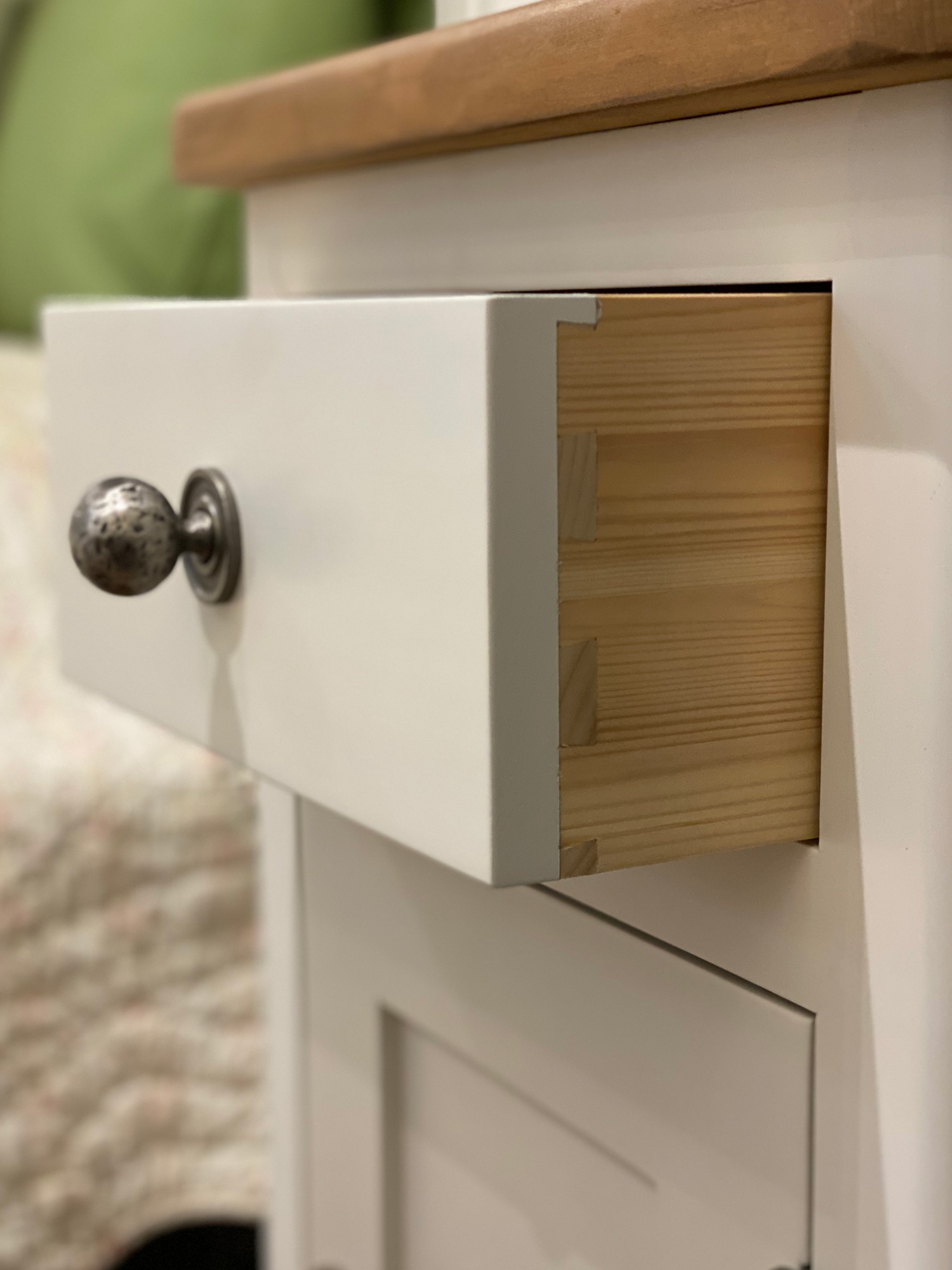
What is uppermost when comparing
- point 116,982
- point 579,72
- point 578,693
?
point 579,72

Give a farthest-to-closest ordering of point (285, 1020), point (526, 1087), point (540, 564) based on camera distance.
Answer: point (285, 1020) → point (526, 1087) → point (540, 564)

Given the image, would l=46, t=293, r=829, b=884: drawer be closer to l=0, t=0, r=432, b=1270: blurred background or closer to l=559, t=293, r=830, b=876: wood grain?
l=559, t=293, r=830, b=876: wood grain

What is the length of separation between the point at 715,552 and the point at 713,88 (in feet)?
0.36

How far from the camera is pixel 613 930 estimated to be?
460 millimetres

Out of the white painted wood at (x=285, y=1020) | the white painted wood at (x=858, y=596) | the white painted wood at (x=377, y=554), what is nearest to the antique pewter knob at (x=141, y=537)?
the white painted wood at (x=377, y=554)

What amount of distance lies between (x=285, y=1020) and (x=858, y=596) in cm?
42

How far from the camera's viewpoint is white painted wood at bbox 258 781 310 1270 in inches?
26.0

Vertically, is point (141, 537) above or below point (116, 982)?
above

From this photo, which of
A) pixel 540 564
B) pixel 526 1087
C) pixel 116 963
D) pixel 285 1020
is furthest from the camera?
pixel 116 963

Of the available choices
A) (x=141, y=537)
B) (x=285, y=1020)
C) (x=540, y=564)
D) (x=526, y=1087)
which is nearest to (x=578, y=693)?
(x=540, y=564)

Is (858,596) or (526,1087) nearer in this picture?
(858,596)

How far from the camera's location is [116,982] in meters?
0.91

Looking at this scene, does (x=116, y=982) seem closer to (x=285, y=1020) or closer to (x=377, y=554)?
(x=285, y=1020)

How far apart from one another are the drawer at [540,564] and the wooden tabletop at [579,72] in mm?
54
